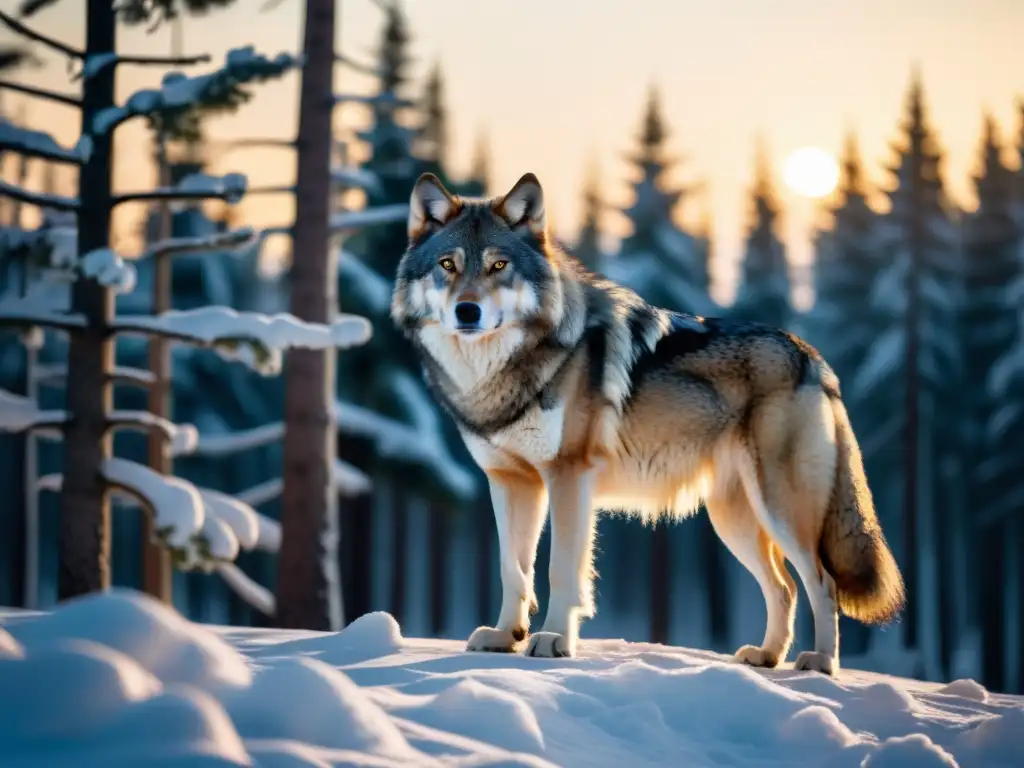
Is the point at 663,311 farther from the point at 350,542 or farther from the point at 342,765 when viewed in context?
the point at 350,542

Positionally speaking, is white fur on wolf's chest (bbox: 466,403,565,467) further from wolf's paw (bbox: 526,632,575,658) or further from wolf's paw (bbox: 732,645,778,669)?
wolf's paw (bbox: 732,645,778,669)

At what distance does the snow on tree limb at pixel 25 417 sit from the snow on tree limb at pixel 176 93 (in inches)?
99.3

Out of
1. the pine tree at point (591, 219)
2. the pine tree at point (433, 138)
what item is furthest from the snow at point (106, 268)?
the pine tree at point (591, 219)

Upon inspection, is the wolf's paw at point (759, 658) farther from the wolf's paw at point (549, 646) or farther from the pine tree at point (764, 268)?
the pine tree at point (764, 268)

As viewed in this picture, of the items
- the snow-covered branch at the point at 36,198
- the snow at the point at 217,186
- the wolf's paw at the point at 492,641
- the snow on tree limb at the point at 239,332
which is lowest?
the wolf's paw at the point at 492,641

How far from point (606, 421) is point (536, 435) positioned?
1.54 feet

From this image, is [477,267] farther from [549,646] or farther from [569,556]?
[549,646]

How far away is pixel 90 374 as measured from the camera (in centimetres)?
952

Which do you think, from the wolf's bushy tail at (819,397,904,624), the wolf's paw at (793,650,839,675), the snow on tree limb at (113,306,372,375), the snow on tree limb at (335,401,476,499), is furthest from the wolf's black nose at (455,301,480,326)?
the snow on tree limb at (335,401,476,499)

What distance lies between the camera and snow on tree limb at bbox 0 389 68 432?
941cm

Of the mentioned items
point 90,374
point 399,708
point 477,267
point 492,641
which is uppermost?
point 477,267

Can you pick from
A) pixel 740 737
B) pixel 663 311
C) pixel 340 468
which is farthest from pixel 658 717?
pixel 340 468

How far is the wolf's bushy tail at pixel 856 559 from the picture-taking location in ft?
20.6

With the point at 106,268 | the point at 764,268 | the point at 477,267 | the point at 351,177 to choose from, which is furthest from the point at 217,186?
the point at 764,268
